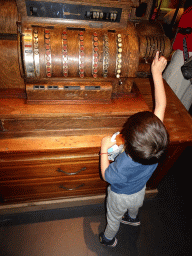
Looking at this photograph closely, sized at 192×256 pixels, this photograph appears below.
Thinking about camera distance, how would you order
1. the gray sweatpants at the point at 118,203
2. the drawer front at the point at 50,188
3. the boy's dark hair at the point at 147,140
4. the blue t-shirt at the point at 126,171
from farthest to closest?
1. the drawer front at the point at 50,188
2. the gray sweatpants at the point at 118,203
3. the blue t-shirt at the point at 126,171
4. the boy's dark hair at the point at 147,140

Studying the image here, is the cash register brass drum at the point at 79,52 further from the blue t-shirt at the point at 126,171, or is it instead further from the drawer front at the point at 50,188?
the drawer front at the point at 50,188

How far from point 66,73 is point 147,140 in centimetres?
64

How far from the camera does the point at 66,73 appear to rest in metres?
1.14

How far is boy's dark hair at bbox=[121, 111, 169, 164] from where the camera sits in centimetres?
88

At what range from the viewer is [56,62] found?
1.09 meters

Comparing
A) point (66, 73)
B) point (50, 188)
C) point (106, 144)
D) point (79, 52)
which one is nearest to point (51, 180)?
point (50, 188)

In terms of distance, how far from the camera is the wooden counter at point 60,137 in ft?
3.72

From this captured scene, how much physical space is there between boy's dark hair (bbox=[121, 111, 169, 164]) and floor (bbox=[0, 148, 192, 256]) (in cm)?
129

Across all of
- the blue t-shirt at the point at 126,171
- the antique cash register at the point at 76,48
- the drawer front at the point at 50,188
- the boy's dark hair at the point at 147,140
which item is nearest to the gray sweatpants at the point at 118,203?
the blue t-shirt at the point at 126,171

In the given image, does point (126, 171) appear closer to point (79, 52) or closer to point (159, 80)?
point (159, 80)

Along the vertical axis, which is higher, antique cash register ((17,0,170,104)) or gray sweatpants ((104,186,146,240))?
antique cash register ((17,0,170,104))

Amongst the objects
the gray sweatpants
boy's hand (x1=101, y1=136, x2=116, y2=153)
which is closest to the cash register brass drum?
boy's hand (x1=101, y1=136, x2=116, y2=153)

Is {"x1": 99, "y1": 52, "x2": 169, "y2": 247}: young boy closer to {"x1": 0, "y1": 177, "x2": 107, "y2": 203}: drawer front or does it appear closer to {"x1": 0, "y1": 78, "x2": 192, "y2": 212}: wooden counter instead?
{"x1": 0, "y1": 78, "x2": 192, "y2": 212}: wooden counter

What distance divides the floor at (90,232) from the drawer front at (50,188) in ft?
0.92
